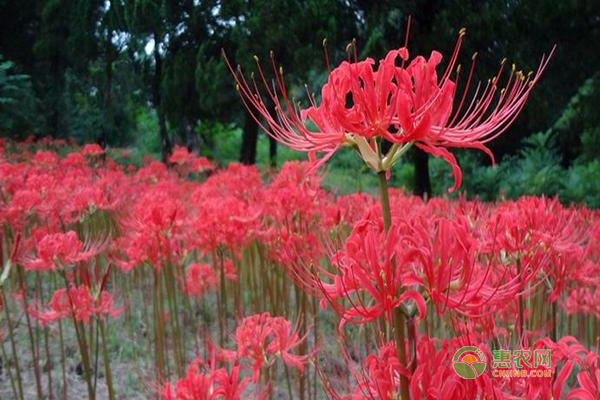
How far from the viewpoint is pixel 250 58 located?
798 cm

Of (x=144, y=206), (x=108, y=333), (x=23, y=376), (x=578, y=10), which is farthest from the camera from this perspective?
(x=578, y=10)

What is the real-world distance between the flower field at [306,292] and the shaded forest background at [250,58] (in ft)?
8.99

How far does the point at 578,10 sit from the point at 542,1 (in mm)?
428

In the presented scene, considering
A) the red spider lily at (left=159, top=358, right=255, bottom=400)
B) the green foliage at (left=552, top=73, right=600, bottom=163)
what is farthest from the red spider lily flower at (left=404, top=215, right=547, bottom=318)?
the green foliage at (left=552, top=73, right=600, bottom=163)

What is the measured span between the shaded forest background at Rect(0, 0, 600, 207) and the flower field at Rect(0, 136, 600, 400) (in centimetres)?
274

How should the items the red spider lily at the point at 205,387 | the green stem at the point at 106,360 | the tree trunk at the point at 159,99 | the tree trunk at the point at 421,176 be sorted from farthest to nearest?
the tree trunk at the point at 159,99
the tree trunk at the point at 421,176
the green stem at the point at 106,360
the red spider lily at the point at 205,387

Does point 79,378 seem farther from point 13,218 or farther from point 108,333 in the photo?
point 13,218

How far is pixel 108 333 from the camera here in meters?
3.63

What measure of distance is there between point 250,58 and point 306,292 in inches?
260

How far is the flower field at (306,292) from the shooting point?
899 millimetres

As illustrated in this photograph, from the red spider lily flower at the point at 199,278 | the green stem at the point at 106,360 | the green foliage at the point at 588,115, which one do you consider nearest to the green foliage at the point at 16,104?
the red spider lily flower at the point at 199,278

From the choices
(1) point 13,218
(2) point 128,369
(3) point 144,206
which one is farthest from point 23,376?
(3) point 144,206

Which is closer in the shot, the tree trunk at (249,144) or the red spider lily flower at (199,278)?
the red spider lily flower at (199,278)

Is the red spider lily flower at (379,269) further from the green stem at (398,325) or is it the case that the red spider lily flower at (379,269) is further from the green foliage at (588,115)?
the green foliage at (588,115)
